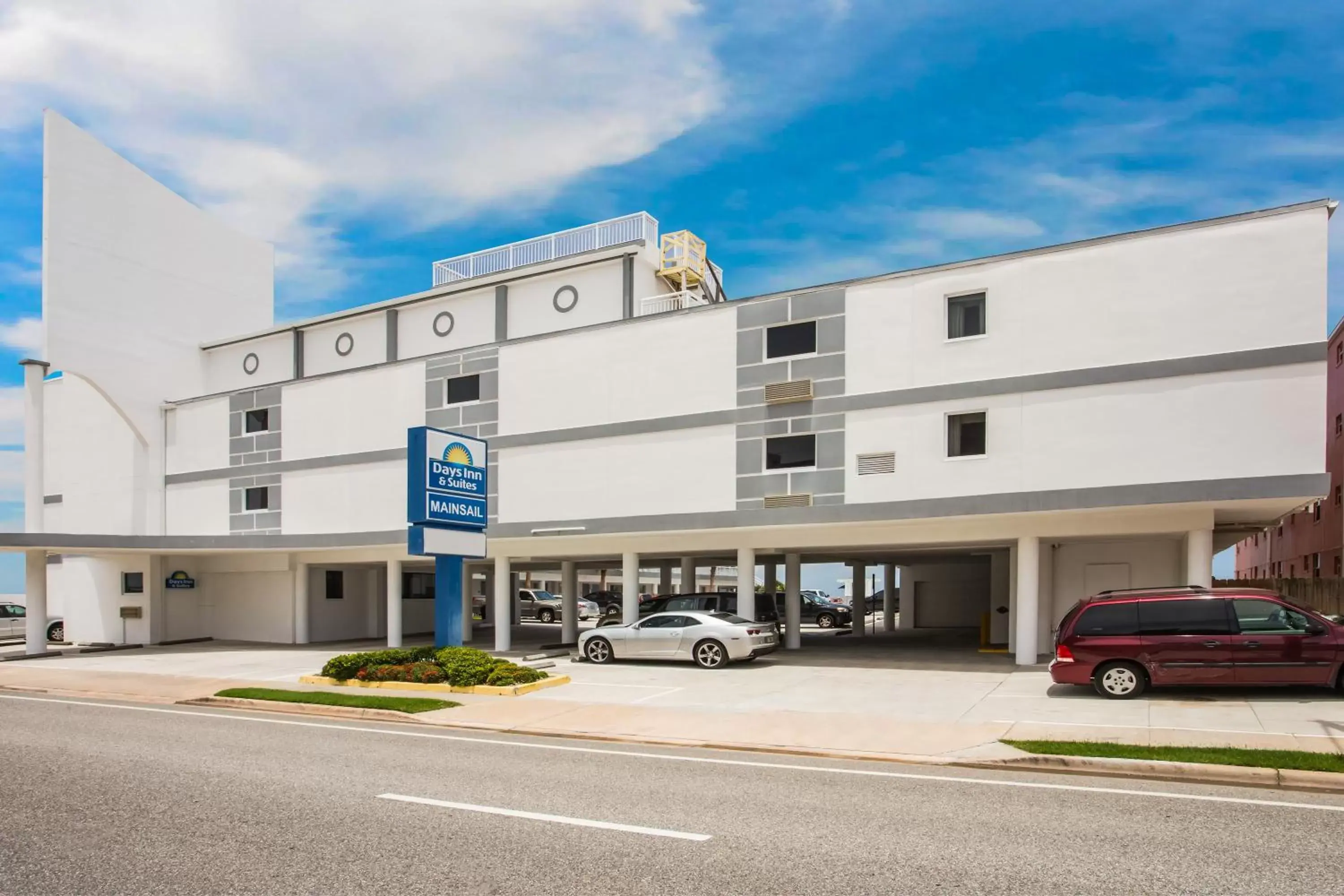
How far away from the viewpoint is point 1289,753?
10.5 m

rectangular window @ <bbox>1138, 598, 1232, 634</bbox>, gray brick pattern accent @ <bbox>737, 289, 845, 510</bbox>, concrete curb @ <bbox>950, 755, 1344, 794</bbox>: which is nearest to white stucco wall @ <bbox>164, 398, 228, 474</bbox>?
gray brick pattern accent @ <bbox>737, 289, 845, 510</bbox>

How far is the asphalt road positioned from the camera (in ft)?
21.6

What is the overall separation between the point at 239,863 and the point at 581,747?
6.24 m

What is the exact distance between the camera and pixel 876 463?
22.2 metres

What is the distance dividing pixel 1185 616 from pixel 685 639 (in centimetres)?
1076

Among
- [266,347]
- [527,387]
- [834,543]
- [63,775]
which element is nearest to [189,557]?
[266,347]

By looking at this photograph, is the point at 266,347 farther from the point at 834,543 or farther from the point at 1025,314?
the point at 1025,314

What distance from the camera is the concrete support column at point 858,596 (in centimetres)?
3472

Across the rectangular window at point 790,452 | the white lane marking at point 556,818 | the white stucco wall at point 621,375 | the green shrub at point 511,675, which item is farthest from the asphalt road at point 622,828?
the white stucco wall at point 621,375

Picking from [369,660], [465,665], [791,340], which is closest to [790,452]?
[791,340]

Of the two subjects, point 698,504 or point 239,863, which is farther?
point 698,504

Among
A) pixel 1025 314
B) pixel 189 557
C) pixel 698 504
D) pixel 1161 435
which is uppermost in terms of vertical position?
pixel 1025 314

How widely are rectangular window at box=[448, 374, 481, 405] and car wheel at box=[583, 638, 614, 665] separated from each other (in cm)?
824

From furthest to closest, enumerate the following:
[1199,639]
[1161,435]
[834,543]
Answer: [834,543] → [1161,435] → [1199,639]
